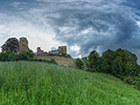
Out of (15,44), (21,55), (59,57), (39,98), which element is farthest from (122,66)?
(15,44)

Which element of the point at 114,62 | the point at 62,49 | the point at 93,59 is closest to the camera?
the point at 114,62

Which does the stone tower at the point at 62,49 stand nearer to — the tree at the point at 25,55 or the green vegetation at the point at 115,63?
the green vegetation at the point at 115,63

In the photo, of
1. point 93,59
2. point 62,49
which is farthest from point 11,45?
point 93,59

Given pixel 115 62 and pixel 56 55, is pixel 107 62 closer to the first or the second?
pixel 115 62

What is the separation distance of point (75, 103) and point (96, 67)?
26738mm

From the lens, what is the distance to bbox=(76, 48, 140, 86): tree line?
2277cm

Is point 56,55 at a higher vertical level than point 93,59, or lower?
higher

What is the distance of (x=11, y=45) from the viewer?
37.3m

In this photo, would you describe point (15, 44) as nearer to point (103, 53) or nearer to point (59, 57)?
point (59, 57)

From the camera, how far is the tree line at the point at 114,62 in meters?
22.8

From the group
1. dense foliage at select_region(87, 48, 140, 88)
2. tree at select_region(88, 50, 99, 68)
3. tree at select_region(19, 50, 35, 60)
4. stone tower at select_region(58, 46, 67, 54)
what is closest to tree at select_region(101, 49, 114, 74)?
dense foliage at select_region(87, 48, 140, 88)

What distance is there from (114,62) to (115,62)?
30cm

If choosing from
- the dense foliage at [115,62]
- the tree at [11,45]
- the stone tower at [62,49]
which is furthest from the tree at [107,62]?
the tree at [11,45]

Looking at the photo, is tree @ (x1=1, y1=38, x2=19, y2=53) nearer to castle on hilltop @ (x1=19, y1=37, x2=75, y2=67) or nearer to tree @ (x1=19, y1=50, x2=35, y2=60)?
castle on hilltop @ (x1=19, y1=37, x2=75, y2=67)
